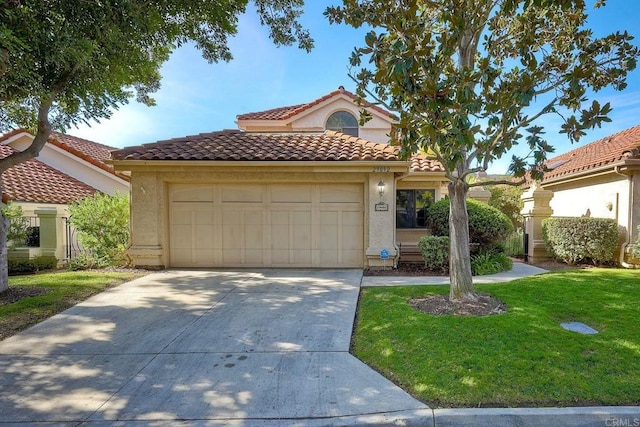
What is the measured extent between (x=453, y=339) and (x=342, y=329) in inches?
64.1

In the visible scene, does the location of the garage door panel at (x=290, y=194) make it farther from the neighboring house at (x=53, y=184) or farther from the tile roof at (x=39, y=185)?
the tile roof at (x=39, y=185)

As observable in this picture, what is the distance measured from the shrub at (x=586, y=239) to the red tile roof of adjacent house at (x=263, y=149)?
13.9 feet

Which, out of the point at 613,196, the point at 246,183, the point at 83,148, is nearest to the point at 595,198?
the point at 613,196

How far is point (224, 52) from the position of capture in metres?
9.35

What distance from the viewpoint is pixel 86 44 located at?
190 inches

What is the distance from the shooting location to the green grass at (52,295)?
5.52m

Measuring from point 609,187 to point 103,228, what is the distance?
1598 cm

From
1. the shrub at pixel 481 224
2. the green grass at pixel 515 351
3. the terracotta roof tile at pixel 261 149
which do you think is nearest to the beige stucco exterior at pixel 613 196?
the shrub at pixel 481 224

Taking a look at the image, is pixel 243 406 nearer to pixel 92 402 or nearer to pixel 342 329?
pixel 92 402

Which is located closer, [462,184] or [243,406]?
[243,406]

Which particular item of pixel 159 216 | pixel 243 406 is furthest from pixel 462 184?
pixel 159 216

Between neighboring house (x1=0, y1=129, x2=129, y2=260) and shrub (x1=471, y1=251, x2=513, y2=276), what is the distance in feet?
42.1

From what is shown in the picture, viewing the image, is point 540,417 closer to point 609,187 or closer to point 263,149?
point 263,149

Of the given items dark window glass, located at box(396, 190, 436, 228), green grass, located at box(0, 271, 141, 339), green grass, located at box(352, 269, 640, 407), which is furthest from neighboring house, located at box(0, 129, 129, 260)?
dark window glass, located at box(396, 190, 436, 228)
